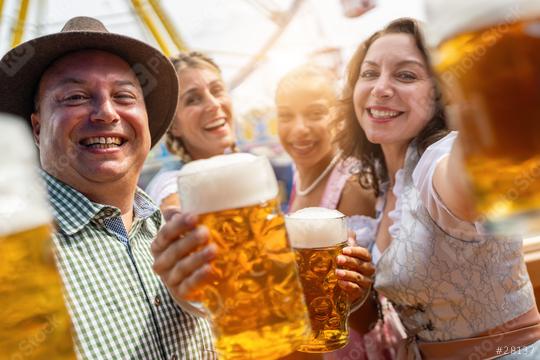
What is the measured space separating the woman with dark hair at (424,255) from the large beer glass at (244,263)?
501 millimetres

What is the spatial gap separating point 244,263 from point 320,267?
1.30 feet

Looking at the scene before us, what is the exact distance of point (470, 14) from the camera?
0.47 metres

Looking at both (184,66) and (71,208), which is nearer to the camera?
(71,208)

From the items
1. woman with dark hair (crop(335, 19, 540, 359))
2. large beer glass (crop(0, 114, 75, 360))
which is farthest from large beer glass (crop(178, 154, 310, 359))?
woman with dark hair (crop(335, 19, 540, 359))

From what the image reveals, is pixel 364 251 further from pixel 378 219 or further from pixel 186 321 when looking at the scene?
pixel 378 219

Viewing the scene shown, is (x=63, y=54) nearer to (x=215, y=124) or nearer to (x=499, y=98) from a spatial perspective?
(x=215, y=124)

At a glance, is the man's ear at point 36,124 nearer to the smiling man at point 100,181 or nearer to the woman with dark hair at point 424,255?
the smiling man at point 100,181

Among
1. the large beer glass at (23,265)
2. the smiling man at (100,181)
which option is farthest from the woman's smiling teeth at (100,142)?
the large beer glass at (23,265)

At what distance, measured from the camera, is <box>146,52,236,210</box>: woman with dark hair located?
94.0 inches

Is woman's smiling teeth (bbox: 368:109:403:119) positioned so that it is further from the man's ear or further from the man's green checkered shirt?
the man's ear

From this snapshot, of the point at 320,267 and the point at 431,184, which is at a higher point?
the point at 431,184

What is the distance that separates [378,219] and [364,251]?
64 cm

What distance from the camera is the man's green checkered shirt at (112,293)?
42.8 inches

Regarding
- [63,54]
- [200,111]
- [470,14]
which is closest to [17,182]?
[470,14]
